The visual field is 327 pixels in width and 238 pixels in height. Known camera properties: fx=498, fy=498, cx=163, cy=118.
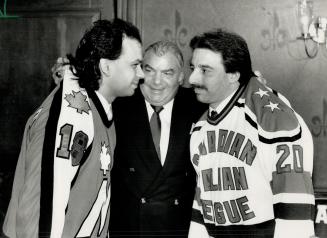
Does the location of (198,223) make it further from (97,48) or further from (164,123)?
(97,48)

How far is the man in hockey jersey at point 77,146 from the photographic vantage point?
2006mm

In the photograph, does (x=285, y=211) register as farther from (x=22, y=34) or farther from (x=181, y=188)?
(x=22, y=34)

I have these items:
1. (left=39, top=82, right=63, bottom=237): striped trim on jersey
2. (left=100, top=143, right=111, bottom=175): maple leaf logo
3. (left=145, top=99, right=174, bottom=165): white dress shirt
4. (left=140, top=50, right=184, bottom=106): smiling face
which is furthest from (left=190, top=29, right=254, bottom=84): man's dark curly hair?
(left=39, top=82, right=63, bottom=237): striped trim on jersey

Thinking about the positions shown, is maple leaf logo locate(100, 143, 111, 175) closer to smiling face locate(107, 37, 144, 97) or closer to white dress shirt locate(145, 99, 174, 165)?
smiling face locate(107, 37, 144, 97)

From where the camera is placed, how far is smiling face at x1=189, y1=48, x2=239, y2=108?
274 centimetres

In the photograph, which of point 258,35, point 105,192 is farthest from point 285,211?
point 258,35

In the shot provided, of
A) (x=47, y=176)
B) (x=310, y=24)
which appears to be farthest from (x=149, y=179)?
(x=310, y=24)

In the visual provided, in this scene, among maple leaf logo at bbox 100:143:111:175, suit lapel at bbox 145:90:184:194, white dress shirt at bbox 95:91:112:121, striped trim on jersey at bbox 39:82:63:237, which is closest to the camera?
striped trim on jersey at bbox 39:82:63:237

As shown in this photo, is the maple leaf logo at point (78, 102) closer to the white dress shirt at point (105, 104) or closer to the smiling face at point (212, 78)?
the white dress shirt at point (105, 104)

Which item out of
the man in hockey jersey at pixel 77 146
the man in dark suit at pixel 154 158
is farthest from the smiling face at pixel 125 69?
the man in dark suit at pixel 154 158

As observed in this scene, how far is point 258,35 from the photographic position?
395cm

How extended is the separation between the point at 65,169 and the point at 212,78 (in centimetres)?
106

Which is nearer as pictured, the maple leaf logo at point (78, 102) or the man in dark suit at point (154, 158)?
the maple leaf logo at point (78, 102)

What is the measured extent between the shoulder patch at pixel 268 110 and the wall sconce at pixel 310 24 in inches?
58.4
